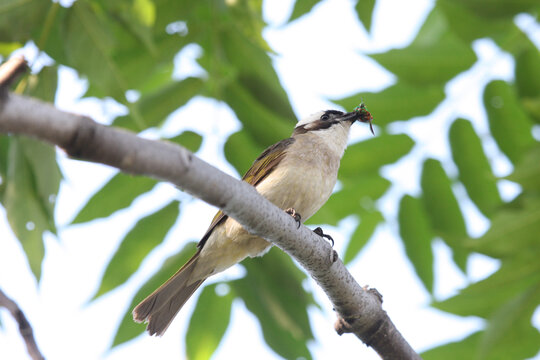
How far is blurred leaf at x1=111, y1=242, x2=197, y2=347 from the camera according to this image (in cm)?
421

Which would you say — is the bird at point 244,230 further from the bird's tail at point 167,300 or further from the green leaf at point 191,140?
the green leaf at point 191,140

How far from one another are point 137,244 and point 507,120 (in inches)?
109

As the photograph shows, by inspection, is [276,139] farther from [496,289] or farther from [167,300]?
[496,289]

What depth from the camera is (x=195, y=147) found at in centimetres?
440

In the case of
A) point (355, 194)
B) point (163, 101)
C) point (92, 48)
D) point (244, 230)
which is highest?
point (163, 101)

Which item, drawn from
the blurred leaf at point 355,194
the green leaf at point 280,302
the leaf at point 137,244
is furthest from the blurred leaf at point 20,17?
the blurred leaf at point 355,194

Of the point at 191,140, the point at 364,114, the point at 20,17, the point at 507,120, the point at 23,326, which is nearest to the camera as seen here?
the point at 23,326

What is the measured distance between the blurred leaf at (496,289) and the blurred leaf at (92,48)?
91.4 inches

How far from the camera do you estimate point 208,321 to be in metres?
4.46

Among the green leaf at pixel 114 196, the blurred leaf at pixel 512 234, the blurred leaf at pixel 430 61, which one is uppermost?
the blurred leaf at pixel 430 61

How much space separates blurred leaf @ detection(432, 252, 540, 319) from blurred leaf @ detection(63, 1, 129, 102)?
7.62ft

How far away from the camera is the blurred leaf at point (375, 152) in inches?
198

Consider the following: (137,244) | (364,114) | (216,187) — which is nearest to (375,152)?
(364,114)

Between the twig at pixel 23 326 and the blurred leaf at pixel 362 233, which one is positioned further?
the blurred leaf at pixel 362 233
